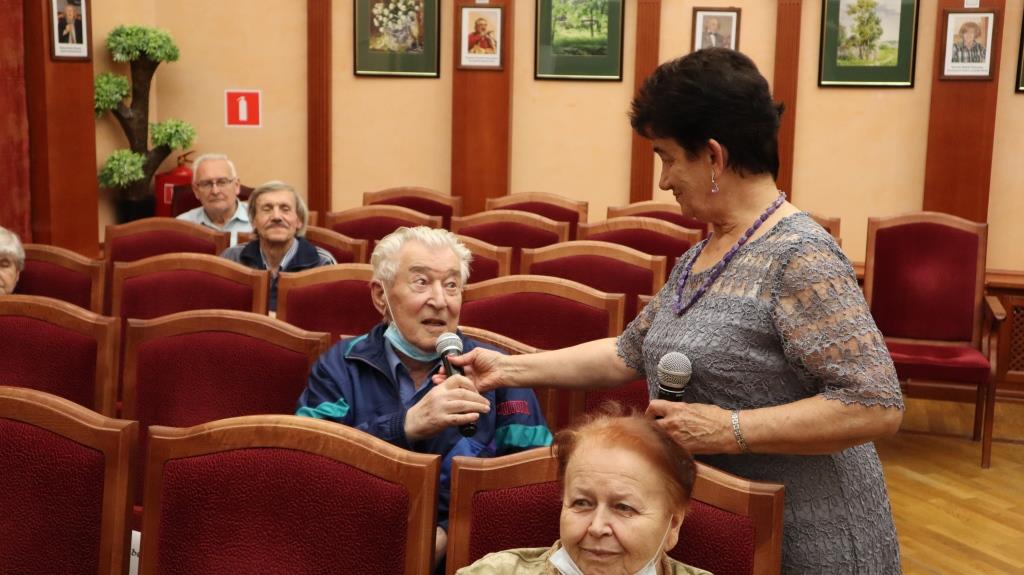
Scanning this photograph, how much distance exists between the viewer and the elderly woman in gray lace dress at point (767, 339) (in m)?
1.96

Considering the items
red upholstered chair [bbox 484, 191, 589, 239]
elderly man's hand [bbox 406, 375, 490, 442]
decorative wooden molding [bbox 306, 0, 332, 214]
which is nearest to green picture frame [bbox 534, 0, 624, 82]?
red upholstered chair [bbox 484, 191, 589, 239]

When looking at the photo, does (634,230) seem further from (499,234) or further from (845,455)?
(845,455)

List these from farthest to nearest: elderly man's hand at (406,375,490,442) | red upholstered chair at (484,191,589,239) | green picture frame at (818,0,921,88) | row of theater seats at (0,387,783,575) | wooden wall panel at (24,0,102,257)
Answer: green picture frame at (818,0,921,88), red upholstered chair at (484,191,589,239), wooden wall panel at (24,0,102,257), elderly man's hand at (406,375,490,442), row of theater seats at (0,387,783,575)

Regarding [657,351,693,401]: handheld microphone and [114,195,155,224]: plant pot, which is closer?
[657,351,693,401]: handheld microphone

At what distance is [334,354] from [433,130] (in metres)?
5.74

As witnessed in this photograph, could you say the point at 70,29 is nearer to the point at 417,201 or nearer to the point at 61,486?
the point at 417,201

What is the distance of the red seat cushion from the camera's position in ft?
18.1

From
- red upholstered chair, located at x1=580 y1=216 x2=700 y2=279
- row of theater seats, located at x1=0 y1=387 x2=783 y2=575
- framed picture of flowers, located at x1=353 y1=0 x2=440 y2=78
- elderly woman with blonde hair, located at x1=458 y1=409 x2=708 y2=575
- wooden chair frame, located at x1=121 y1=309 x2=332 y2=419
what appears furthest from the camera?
framed picture of flowers, located at x1=353 y1=0 x2=440 y2=78

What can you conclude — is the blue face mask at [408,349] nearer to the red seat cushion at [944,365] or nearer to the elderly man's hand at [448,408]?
the elderly man's hand at [448,408]

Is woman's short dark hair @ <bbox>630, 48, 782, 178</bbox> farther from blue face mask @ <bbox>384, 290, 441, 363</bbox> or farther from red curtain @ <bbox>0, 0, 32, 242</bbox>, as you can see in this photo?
red curtain @ <bbox>0, 0, 32, 242</bbox>

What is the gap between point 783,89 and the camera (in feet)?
25.1

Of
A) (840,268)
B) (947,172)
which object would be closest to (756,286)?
(840,268)

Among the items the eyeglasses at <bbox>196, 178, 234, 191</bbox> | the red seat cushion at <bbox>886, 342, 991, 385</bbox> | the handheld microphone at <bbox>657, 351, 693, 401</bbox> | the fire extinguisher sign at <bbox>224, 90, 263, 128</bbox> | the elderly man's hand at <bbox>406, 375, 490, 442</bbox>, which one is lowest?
the red seat cushion at <bbox>886, 342, 991, 385</bbox>

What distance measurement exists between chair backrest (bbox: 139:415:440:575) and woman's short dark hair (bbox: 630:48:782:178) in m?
0.76
